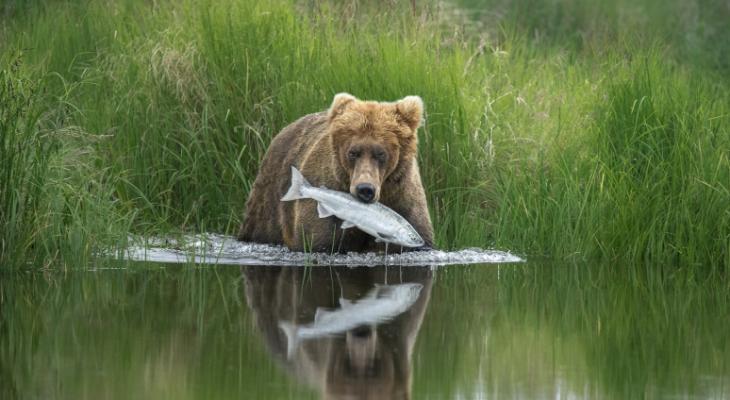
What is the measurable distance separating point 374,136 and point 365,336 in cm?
264

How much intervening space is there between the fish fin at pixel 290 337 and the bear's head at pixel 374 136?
1910mm

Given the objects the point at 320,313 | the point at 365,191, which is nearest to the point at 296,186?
the point at 365,191

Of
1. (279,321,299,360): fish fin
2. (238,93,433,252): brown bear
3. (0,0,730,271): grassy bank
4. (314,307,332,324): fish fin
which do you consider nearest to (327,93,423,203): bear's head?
(238,93,433,252): brown bear

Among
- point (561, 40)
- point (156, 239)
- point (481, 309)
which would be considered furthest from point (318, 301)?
point (561, 40)

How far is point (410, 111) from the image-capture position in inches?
362

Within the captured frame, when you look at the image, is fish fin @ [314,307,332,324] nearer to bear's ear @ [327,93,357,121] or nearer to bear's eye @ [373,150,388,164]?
bear's eye @ [373,150,388,164]

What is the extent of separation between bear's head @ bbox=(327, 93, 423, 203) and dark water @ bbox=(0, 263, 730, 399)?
0.66 metres

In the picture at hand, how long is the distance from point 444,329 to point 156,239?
3833 mm

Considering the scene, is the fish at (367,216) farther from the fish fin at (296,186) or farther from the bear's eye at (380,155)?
the bear's eye at (380,155)

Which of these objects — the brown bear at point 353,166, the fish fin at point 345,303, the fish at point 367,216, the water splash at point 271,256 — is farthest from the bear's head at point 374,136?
the fish fin at point 345,303

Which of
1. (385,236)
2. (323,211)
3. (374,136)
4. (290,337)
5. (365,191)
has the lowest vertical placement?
(385,236)

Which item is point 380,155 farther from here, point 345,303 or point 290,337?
point 290,337

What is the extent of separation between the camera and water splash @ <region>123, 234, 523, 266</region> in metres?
9.50

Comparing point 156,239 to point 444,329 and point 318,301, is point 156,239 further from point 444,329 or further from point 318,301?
point 444,329
